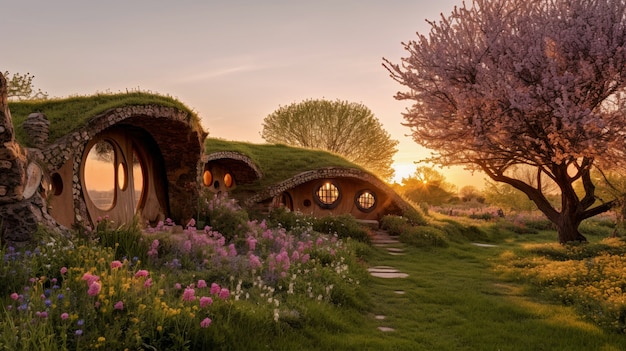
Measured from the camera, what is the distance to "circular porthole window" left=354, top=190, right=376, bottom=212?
22.7 metres

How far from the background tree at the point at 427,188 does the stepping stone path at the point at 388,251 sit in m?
20.6

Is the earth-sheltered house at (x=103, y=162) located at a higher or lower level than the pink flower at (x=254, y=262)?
higher

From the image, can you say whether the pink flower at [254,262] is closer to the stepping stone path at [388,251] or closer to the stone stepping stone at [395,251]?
the stepping stone path at [388,251]

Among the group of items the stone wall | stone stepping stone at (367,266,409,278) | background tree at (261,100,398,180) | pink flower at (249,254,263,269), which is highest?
background tree at (261,100,398,180)

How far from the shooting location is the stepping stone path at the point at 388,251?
934 cm

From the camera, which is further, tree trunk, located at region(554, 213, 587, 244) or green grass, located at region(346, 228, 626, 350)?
tree trunk, located at region(554, 213, 587, 244)

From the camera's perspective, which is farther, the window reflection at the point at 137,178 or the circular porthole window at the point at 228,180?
the circular porthole window at the point at 228,180

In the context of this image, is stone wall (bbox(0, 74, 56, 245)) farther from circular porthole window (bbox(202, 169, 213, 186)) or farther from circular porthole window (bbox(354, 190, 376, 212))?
circular porthole window (bbox(354, 190, 376, 212))

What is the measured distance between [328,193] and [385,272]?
1161 centimetres

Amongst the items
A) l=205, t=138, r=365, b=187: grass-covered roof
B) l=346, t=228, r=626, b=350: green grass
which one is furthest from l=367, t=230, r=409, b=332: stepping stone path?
l=205, t=138, r=365, b=187: grass-covered roof

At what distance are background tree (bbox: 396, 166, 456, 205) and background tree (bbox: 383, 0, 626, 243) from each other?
83.4 feet

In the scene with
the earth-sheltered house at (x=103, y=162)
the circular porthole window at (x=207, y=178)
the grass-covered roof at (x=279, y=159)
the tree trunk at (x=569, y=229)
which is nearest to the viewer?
the earth-sheltered house at (x=103, y=162)

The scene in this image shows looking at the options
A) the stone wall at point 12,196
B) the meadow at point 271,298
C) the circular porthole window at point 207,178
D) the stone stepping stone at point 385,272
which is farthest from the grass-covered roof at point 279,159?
the stone wall at point 12,196

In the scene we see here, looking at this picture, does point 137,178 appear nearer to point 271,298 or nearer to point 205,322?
point 271,298
